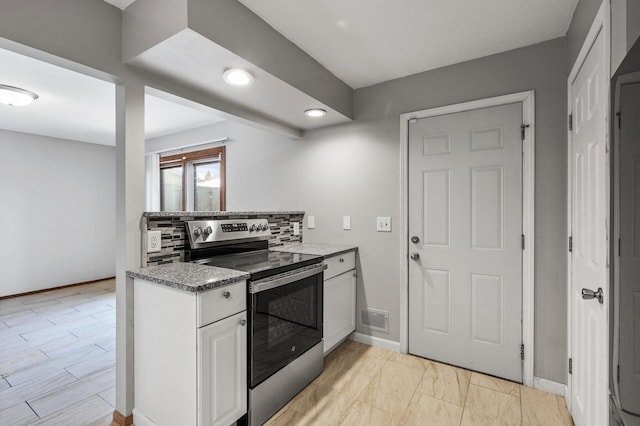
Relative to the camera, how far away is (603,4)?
1163 mm

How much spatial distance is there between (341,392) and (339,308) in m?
0.65

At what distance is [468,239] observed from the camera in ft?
7.59

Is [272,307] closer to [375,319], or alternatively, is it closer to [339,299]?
[339,299]

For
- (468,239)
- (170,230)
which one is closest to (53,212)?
(170,230)

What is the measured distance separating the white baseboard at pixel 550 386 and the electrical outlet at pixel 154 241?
2598mm

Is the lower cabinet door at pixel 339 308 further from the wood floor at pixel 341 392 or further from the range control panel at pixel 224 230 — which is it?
the range control panel at pixel 224 230

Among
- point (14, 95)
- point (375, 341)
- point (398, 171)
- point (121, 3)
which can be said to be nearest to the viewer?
point (121, 3)

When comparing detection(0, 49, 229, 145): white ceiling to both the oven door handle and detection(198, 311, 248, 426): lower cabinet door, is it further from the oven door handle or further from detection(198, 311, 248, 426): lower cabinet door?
detection(198, 311, 248, 426): lower cabinet door

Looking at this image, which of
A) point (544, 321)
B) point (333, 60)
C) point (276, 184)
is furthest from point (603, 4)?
point (276, 184)

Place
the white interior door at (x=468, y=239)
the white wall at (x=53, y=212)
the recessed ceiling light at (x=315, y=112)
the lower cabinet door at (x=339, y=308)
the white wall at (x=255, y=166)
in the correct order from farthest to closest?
the white wall at (x=53, y=212), the white wall at (x=255, y=166), the recessed ceiling light at (x=315, y=112), the lower cabinet door at (x=339, y=308), the white interior door at (x=468, y=239)

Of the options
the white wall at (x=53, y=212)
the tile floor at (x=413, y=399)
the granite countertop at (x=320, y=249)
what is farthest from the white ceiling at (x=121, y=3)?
the white wall at (x=53, y=212)

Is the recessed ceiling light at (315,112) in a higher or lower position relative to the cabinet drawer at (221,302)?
higher

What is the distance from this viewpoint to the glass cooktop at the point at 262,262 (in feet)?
5.73

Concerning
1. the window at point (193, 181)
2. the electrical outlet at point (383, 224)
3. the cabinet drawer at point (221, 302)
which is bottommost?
the cabinet drawer at point (221, 302)
